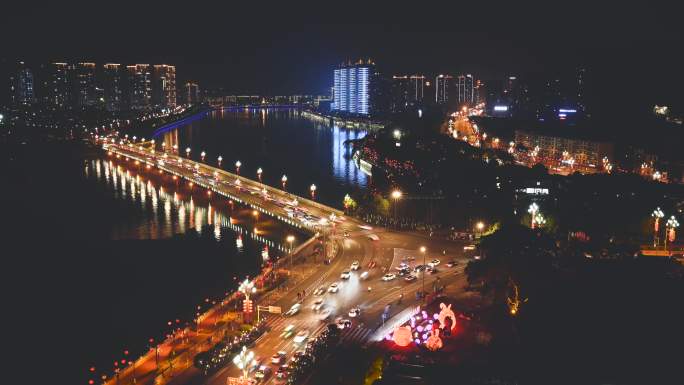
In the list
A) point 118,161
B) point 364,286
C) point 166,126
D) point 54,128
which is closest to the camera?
point 364,286

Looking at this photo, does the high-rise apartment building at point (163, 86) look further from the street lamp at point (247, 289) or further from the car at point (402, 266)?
the car at point (402, 266)

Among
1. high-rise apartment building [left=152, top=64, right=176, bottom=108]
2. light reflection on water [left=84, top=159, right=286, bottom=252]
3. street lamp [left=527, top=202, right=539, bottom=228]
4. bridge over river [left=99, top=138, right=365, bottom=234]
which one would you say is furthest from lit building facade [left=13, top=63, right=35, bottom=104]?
street lamp [left=527, top=202, right=539, bottom=228]

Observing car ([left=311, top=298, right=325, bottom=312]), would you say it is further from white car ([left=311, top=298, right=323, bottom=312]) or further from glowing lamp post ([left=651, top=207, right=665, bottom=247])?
glowing lamp post ([left=651, top=207, right=665, bottom=247])

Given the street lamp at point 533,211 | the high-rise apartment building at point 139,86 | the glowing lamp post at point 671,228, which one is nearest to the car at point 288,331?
the street lamp at point 533,211

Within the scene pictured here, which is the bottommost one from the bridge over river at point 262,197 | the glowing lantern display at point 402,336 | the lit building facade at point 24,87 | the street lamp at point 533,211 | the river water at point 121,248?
the river water at point 121,248

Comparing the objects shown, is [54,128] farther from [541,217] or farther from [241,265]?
[541,217]

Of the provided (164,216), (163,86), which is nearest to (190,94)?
(163,86)

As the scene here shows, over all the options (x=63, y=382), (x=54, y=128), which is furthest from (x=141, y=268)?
(x=54, y=128)
